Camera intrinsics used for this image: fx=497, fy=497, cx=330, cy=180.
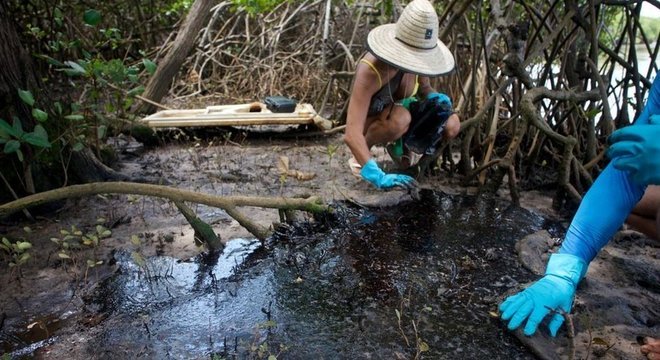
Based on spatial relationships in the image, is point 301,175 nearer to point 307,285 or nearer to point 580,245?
point 307,285

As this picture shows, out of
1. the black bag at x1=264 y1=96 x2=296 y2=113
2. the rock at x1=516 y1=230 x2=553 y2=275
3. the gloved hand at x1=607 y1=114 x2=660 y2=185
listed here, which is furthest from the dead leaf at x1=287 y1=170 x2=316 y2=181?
the gloved hand at x1=607 y1=114 x2=660 y2=185

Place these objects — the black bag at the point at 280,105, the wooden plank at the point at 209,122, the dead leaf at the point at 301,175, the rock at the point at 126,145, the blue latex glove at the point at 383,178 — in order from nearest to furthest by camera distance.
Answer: the blue latex glove at the point at 383,178 < the dead leaf at the point at 301,175 < the rock at the point at 126,145 < the wooden plank at the point at 209,122 < the black bag at the point at 280,105

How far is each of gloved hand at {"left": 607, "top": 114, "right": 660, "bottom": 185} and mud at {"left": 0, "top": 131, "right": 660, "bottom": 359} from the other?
0.56 m

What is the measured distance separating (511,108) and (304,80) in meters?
2.83

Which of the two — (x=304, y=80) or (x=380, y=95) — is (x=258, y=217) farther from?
(x=304, y=80)

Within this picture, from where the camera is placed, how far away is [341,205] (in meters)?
2.74

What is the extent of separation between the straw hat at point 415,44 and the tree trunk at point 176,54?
2.58 m

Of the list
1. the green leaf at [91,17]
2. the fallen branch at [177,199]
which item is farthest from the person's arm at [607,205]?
the green leaf at [91,17]

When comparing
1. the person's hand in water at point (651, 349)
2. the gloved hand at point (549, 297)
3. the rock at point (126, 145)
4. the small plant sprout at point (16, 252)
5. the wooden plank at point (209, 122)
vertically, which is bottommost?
the rock at point (126, 145)

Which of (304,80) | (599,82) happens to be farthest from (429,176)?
(304,80)

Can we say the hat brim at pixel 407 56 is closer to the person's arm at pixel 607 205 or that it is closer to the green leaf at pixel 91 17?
the person's arm at pixel 607 205

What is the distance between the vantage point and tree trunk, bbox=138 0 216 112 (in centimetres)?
458

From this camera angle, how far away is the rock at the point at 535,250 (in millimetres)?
2115

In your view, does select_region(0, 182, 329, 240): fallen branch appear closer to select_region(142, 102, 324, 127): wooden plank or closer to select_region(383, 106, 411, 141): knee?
select_region(383, 106, 411, 141): knee
